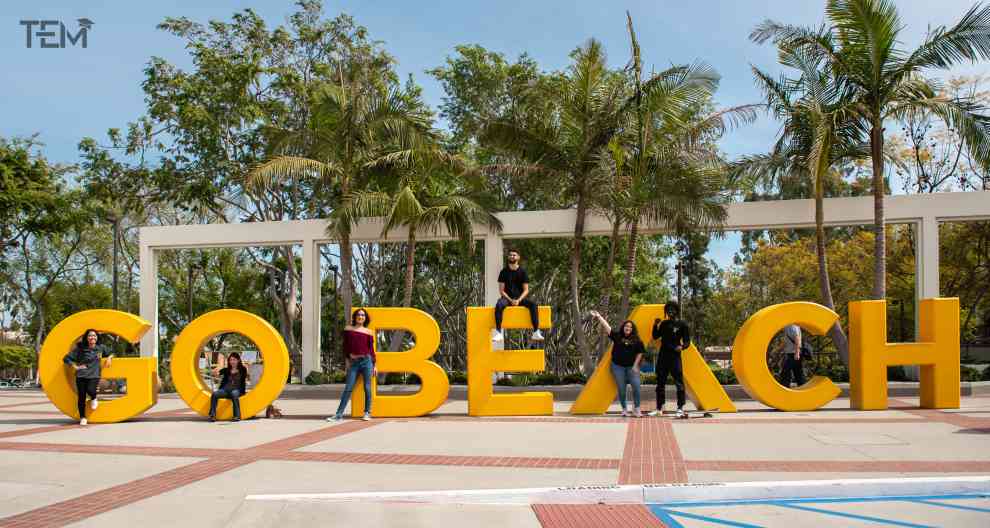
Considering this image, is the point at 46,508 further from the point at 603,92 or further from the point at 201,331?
the point at 603,92

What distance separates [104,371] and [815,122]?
1378cm

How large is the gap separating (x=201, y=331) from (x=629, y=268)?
9326 mm

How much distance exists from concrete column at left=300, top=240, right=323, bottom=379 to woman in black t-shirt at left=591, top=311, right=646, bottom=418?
1001 centimetres

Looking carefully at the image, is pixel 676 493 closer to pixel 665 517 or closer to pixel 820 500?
pixel 665 517

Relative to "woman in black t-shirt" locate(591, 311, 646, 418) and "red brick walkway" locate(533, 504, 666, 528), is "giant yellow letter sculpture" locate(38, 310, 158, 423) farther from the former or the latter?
"red brick walkway" locate(533, 504, 666, 528)

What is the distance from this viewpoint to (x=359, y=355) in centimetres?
1206

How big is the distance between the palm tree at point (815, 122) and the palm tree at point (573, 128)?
3375 mm

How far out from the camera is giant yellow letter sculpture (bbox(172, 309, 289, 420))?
1225 centimetres

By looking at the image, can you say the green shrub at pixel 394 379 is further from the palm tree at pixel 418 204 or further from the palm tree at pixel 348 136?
the palm tree at pixel 418 204

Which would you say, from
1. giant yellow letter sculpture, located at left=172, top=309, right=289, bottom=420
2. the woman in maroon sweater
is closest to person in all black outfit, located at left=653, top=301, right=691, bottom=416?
the woman in maroon sweater

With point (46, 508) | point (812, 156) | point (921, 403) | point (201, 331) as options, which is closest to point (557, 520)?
point (46, 508)

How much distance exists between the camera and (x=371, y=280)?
105 feet

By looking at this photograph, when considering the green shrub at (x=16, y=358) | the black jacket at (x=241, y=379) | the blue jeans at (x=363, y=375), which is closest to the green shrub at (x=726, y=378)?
the blue jeans at (x=363, y=375)

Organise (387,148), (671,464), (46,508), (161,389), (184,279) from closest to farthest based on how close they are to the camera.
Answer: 1. (46,508)
2. (671,464)
3. (387,148)
4. (161,389)
5. (184,279)
